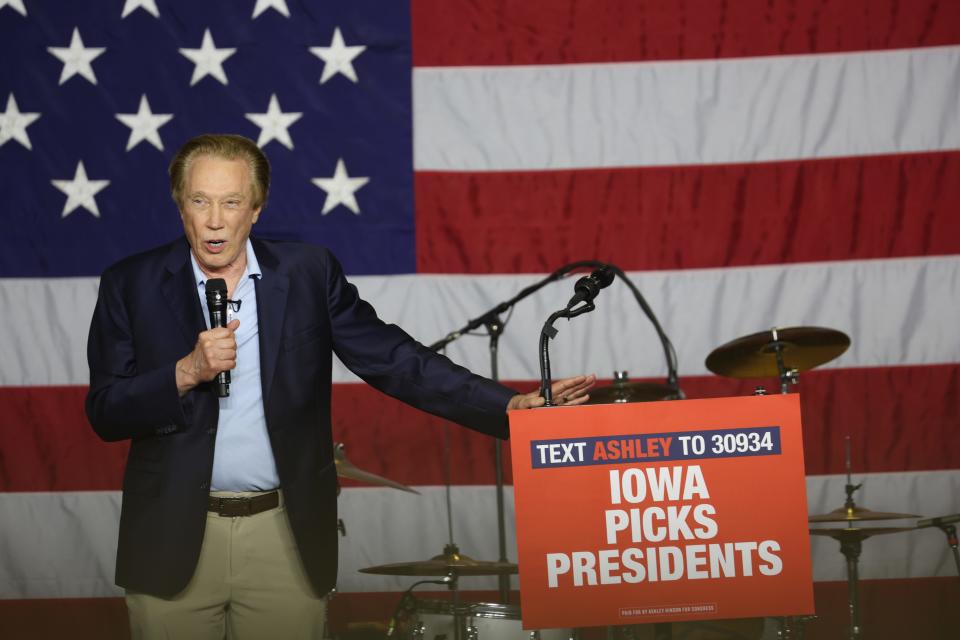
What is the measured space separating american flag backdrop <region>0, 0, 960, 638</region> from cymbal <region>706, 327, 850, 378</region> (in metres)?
0.81

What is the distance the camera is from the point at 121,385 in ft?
6.26

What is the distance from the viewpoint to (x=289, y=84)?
414cm

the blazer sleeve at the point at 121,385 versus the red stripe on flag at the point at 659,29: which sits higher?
the red stripe on flag at the point at 659,29

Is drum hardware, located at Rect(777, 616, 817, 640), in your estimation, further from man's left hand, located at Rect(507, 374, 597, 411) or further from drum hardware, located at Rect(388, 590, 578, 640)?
man's left hand, located at Rect(507, 374, 597, 411)

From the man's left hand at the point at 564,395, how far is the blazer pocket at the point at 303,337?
0.43 m

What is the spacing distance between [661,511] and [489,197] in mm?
2485

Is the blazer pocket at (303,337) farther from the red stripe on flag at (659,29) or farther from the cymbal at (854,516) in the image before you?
the red stripe on flag at (659,29)

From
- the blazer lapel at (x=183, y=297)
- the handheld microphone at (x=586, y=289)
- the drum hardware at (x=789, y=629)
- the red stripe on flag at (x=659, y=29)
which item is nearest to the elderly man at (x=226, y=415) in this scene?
the blazer lapel at (x=183, y=297)

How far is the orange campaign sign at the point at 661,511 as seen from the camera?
71.2 inches

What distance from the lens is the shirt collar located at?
6.73 ft

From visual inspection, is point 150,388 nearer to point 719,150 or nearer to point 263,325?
point 263,325

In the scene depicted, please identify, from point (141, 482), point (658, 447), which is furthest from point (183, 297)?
point (658, 447)

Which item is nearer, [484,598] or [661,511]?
[661,511]

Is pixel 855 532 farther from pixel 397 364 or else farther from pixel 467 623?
pixel 397 364
